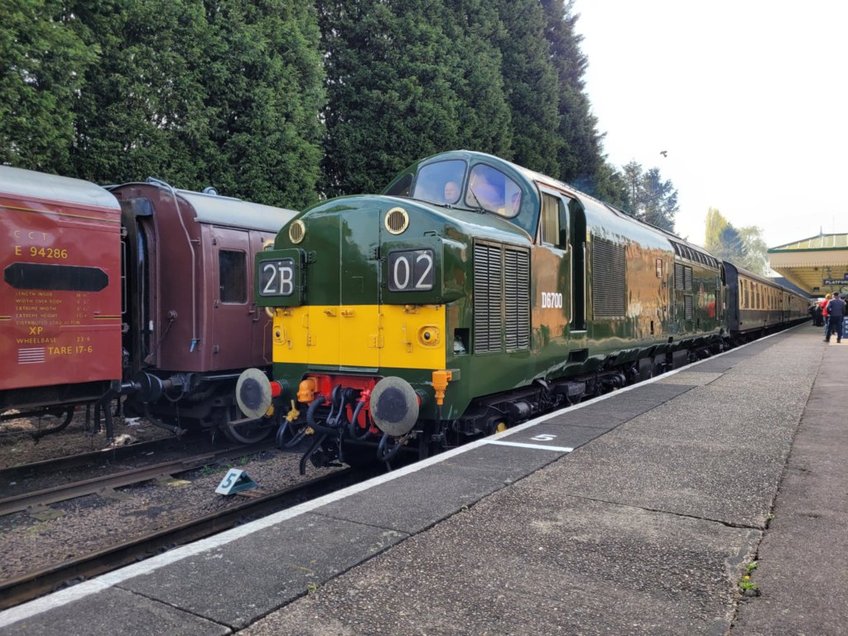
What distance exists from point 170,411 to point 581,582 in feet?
24.3

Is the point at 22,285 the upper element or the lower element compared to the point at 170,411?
upper

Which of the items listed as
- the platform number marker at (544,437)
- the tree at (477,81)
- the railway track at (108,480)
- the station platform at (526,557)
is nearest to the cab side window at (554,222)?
the platform number marker at (544,437)

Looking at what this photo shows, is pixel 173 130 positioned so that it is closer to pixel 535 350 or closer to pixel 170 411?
pixel 170 411

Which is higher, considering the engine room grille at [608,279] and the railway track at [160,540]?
the engine room grille at [608,279]

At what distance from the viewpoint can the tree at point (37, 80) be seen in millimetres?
8930

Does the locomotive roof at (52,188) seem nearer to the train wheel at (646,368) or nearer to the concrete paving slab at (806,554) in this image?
the concrete paving slab at (806,554)

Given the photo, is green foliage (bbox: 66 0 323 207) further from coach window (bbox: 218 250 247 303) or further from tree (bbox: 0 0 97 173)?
coach window (bbox: 218 250 247 303)

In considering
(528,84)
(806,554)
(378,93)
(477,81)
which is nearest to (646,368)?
(806,554)

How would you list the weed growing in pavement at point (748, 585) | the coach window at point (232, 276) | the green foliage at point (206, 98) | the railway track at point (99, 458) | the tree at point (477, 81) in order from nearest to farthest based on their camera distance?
the weed growing in pavement at point (748, 585)
the railway track at point (99, 458)
the coach window at point (232, 276)
the green foliage at point (206, 98)
the tree at point (477, 81)

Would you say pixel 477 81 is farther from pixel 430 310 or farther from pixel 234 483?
pixel 234 483

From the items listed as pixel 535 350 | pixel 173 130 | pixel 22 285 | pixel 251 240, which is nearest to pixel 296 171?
pixel 173 130

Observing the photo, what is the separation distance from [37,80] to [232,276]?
444cm

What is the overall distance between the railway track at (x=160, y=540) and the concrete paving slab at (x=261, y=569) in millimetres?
2036

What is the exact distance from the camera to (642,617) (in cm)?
271
